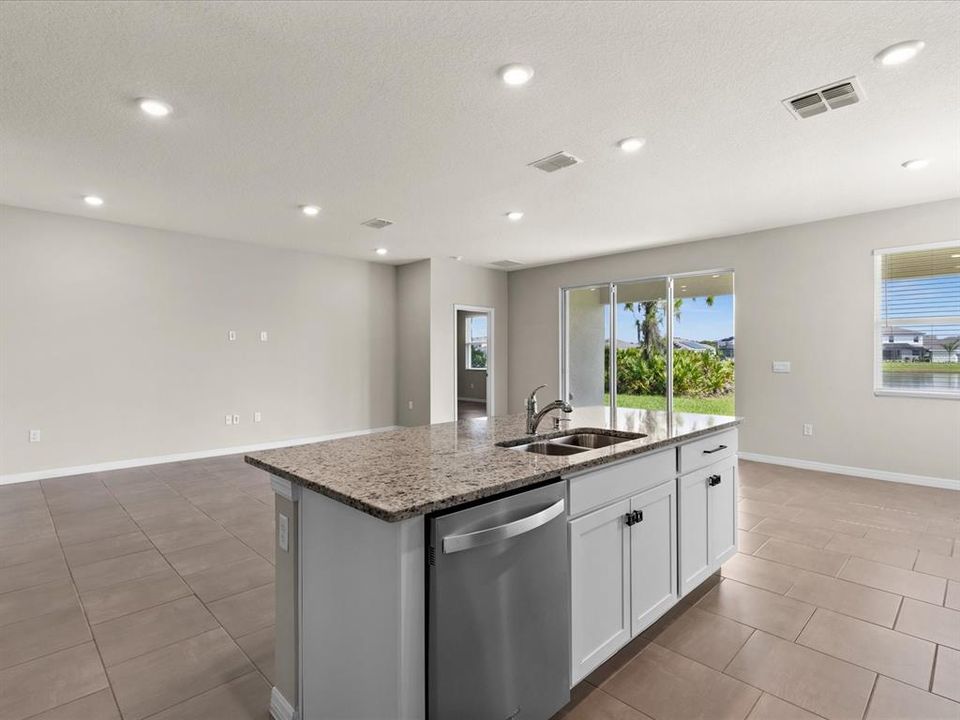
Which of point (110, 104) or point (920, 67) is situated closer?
point (920, 67)

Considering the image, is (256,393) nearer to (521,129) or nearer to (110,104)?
(110,104)

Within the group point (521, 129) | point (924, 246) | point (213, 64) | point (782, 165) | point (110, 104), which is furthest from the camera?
point (924, 246)

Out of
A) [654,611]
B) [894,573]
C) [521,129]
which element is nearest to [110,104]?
[521,129]

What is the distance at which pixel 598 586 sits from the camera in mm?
1823

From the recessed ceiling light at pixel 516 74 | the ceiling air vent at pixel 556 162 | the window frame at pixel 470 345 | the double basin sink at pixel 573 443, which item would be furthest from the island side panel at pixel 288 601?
the window frame at pixel 470 345

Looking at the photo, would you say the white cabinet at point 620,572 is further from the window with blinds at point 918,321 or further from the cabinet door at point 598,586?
the window with blinds at point 918,321

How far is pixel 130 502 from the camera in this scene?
4.14 meters

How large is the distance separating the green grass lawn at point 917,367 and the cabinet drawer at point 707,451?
11.0 ft

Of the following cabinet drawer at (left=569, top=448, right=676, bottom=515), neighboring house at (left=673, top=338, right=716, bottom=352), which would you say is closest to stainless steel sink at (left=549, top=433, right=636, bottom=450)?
cabinet drawer at (left=569, top=448, right=676, bottom=515)

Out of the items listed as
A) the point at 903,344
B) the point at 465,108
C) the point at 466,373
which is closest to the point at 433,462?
the point at 465,108

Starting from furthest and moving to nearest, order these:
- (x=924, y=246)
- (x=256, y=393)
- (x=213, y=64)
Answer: (x=256, y=393) < (x=924, y=246) < (x=213, y=64)

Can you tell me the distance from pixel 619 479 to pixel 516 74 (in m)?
1.97

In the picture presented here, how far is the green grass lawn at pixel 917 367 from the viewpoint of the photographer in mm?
4598

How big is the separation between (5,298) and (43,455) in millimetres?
1550
